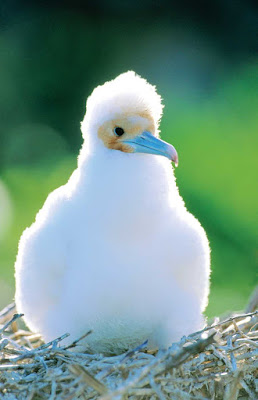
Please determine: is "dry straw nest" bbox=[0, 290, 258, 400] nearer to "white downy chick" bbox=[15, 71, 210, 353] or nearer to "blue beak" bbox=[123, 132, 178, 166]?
"white downy chick" bbox=[15, 71, 210, 353]

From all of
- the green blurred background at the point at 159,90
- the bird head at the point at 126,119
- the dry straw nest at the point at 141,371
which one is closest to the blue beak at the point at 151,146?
the bird head at the point at 126,119

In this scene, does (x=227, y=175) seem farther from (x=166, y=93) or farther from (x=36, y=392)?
(x=36, y=392)

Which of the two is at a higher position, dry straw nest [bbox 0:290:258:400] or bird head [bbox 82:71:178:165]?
bird head [bbox 82:71:178:165]

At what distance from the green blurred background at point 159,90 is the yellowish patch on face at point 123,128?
9.39 ft

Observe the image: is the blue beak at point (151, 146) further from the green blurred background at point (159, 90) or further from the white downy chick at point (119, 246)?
the green blurred background at point (159, 90)

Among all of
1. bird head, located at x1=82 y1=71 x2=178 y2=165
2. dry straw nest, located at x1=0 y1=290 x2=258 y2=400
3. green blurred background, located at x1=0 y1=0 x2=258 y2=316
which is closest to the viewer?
dry straw nest, located at x1=0 y1=290 x2=258 y2=400

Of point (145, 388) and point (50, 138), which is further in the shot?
point (50, 138)

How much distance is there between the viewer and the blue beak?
126 inches

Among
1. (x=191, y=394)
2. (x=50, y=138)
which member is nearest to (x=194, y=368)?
(x=191, y=394)

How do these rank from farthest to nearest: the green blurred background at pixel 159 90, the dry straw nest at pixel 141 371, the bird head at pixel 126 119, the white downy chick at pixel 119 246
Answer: the green blurred background at pixel 159 90 < the bird head at pixel 126 119 < the white downy chick at pixel 119 246 < the dry straw nest at pixel 141 371

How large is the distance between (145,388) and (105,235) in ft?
1.96

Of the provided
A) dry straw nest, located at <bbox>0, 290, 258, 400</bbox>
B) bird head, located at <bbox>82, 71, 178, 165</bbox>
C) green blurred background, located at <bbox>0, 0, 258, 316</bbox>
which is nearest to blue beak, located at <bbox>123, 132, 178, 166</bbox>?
bird head, located at <bbox>82, 71, 178, 165</bbox>

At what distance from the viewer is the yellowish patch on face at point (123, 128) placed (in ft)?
10.8

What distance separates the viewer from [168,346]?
331cm
